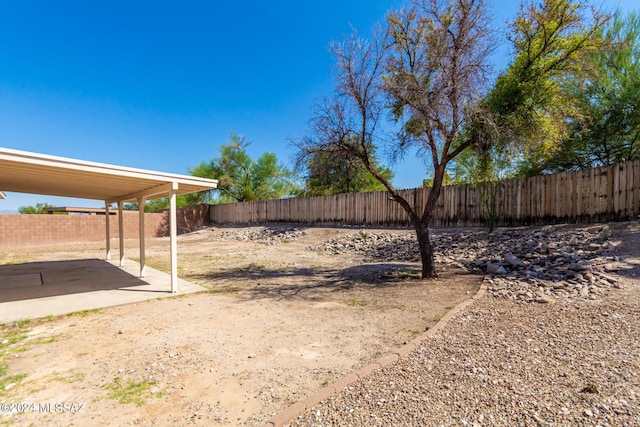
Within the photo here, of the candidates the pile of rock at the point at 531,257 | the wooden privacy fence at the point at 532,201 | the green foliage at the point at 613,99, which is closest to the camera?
the pile of rock at the point at 531,257

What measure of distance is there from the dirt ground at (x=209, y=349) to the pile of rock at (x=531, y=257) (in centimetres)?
83

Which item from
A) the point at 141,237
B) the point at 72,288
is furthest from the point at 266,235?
the point at 72,288

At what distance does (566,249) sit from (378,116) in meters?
4.98

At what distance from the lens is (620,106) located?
9.02 metres

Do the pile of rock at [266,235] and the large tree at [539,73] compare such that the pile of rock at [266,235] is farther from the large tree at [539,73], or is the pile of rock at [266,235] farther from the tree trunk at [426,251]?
the large tree at [539,73]

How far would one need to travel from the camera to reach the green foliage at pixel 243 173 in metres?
24.9

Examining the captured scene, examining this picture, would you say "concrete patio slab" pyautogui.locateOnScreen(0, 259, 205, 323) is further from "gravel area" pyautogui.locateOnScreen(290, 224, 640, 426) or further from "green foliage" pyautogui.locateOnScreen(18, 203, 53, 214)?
"green foliage" pyautogui.locateOnScreen(18, 203, 53, 214)

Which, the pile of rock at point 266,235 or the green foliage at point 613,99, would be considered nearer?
the green foliage at point 613,99

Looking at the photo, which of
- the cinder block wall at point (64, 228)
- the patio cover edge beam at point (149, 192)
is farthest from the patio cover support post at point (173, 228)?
the cinder block wall at point (64, 228)

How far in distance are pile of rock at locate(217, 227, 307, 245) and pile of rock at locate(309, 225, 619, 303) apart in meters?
5.62

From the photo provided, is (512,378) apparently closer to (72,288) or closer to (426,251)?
(426,251)

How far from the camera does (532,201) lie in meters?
9.15

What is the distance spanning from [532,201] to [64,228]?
74.5 feet

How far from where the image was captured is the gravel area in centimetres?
204
